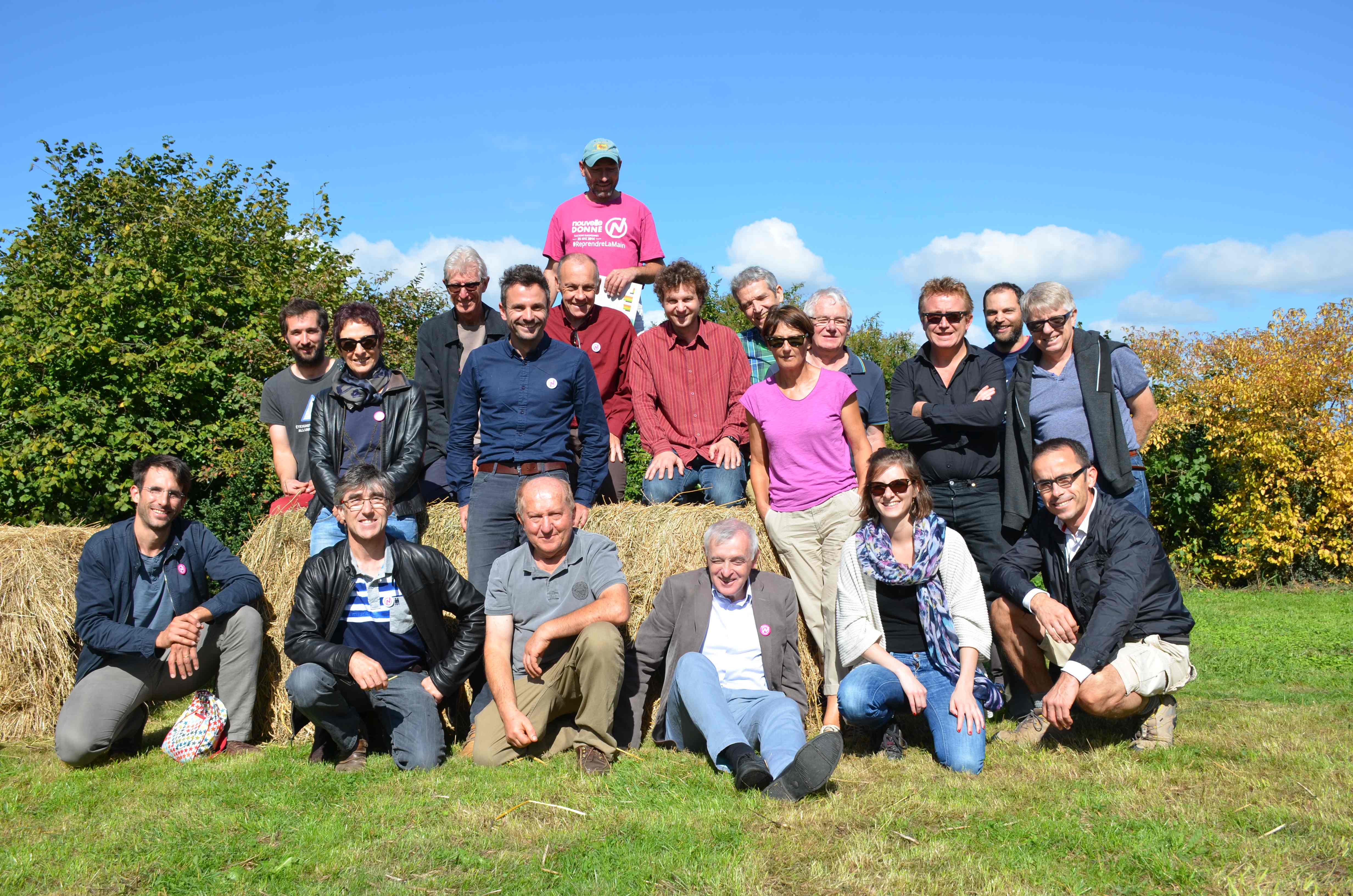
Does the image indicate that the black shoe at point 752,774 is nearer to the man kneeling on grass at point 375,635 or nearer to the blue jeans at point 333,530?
the man kneeling on grass at point 375,635

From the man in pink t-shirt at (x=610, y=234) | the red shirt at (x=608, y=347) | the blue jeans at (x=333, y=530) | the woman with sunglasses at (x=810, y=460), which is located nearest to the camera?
the woman with sunglasses at (x=810, y=460)

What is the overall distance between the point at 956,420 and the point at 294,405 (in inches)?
168

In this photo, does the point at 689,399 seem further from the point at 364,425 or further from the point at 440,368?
the point at 364,425

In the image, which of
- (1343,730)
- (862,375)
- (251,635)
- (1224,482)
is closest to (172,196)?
(251,635)

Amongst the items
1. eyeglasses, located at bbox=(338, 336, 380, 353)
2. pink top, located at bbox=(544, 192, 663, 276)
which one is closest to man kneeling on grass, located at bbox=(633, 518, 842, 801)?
eyeglasses, located at bbox=(338, 336, 380, 353)

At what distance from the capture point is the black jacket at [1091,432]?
550cm

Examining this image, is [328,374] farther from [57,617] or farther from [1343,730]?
[1343,730]

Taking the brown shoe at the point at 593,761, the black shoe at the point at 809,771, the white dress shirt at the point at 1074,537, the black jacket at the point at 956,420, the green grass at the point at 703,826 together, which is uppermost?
the black jacket at the point at 956,420

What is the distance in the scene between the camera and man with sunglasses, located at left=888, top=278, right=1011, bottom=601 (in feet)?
18.8

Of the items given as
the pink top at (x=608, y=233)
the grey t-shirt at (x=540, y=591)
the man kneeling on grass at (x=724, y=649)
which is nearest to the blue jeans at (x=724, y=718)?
the man kneeling on grass at (x=724, y=649)

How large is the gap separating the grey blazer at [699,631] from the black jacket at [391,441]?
5.53ft

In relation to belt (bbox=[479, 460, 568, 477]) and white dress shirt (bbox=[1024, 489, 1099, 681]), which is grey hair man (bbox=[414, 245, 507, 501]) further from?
white dress shirt (bbox=[1024, 489, 1099, 681])

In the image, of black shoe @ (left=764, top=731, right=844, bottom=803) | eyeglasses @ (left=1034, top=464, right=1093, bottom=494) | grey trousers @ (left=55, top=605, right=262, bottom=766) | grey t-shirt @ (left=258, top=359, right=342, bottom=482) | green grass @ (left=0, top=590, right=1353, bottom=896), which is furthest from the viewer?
grey t-shirt @ (left=258, top=359, right=342, bottom=482)

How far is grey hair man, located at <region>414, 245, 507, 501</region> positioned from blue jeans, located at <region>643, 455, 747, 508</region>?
4.59 feet
